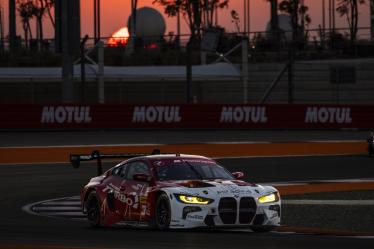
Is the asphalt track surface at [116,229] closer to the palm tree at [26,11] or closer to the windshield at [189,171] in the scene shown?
the windshield at [189,171]

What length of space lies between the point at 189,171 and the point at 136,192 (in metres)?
0.79

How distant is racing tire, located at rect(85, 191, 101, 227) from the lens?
51.4 ft

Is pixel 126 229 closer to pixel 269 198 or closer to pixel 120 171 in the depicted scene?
pixel 120 171

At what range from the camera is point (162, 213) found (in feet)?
46.6

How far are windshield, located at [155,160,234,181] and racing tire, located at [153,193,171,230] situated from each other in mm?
545

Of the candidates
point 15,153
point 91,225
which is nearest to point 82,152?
point 15,153

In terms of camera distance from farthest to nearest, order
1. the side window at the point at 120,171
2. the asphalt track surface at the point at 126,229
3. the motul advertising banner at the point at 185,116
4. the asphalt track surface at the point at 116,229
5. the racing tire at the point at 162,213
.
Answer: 1. the motul advertising banner at the point at 185,116
2. the side window at the point at 120,171
3. the racing tire at the point at 162,213
4. the asphalt track surface at the point at 126,229
5. the asphalt track surface at the point at 116,229

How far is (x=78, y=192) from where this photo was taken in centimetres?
2141

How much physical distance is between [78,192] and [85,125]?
12.0m

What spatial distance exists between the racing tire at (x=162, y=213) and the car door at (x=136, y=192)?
0.28 metres

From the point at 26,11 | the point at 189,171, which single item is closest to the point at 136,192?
the point at 189,171

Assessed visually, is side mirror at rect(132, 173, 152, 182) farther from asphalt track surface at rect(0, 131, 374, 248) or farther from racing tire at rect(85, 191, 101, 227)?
racing tire at rect(85, 191, 101, 227)

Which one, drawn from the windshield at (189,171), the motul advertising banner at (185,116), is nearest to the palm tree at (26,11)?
the motul advertising banner at (185,116)

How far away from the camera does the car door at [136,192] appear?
48.0 ft
